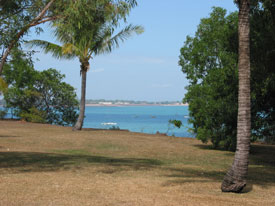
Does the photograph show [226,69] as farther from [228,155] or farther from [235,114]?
[228,155]

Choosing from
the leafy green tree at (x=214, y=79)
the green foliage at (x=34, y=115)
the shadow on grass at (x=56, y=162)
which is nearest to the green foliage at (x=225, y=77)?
the leafy green tree at (x=214, y=79)

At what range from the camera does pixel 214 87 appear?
18578 mm

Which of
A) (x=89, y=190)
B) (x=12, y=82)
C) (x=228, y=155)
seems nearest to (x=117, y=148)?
(x=228, y=155)

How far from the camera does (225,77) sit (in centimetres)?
1747

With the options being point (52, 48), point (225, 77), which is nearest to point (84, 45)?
point (52, 48)

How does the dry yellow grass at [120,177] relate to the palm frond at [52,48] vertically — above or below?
below

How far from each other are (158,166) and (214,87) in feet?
20.5

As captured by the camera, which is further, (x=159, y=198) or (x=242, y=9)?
(x=242, y=9)

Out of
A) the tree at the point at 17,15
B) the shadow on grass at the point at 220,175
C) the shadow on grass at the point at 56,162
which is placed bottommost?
the shadow on grass at the point at 220,175

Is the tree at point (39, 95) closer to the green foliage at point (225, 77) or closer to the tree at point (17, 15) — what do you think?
the green foliage at point (225, 77)

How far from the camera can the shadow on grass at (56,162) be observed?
12531 millimetres

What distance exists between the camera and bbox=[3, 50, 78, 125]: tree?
39.8m

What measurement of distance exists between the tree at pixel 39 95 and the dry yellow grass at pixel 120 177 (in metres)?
21.4

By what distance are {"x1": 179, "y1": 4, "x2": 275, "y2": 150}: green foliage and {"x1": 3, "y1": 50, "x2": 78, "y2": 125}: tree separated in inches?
→ 768
